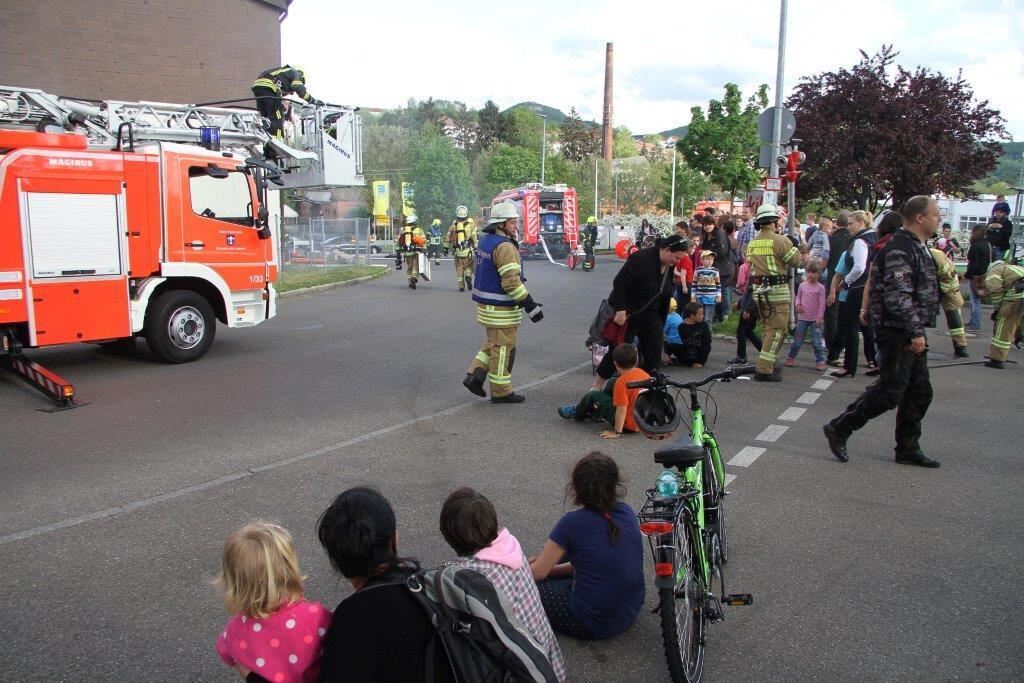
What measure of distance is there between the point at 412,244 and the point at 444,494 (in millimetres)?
15998

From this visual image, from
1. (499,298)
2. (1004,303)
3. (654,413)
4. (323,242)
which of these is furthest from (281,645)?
(323,242)

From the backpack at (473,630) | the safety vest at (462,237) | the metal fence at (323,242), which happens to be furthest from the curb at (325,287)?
the backpack at (473,630)

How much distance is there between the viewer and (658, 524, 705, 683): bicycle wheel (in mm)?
3197

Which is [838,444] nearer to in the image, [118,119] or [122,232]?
[122,232]

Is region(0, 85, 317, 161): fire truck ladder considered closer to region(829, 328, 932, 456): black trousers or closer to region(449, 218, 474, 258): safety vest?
region(449, 218, 474, 258): safety vest

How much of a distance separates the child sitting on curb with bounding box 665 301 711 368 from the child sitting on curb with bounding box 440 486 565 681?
764cm

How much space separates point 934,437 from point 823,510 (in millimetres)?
2593

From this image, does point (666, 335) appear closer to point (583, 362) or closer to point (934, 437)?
point (583, 362)

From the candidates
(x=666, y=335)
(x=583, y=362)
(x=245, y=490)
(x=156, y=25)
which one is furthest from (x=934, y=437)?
(x=156, y=25)

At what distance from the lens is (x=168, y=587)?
4.39m

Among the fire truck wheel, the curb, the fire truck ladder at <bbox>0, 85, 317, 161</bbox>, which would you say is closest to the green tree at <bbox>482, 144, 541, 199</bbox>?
the curb

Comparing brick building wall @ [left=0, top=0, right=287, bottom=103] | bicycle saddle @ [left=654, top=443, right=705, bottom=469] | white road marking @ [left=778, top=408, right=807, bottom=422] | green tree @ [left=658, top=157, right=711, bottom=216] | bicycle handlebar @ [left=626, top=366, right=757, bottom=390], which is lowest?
white road marking @ [left=778, top=408, right=807, bottom=422]

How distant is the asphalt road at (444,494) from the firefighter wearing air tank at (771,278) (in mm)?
674

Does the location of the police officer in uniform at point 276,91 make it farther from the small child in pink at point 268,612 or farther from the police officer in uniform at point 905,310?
the small child in pink at point 268,612
